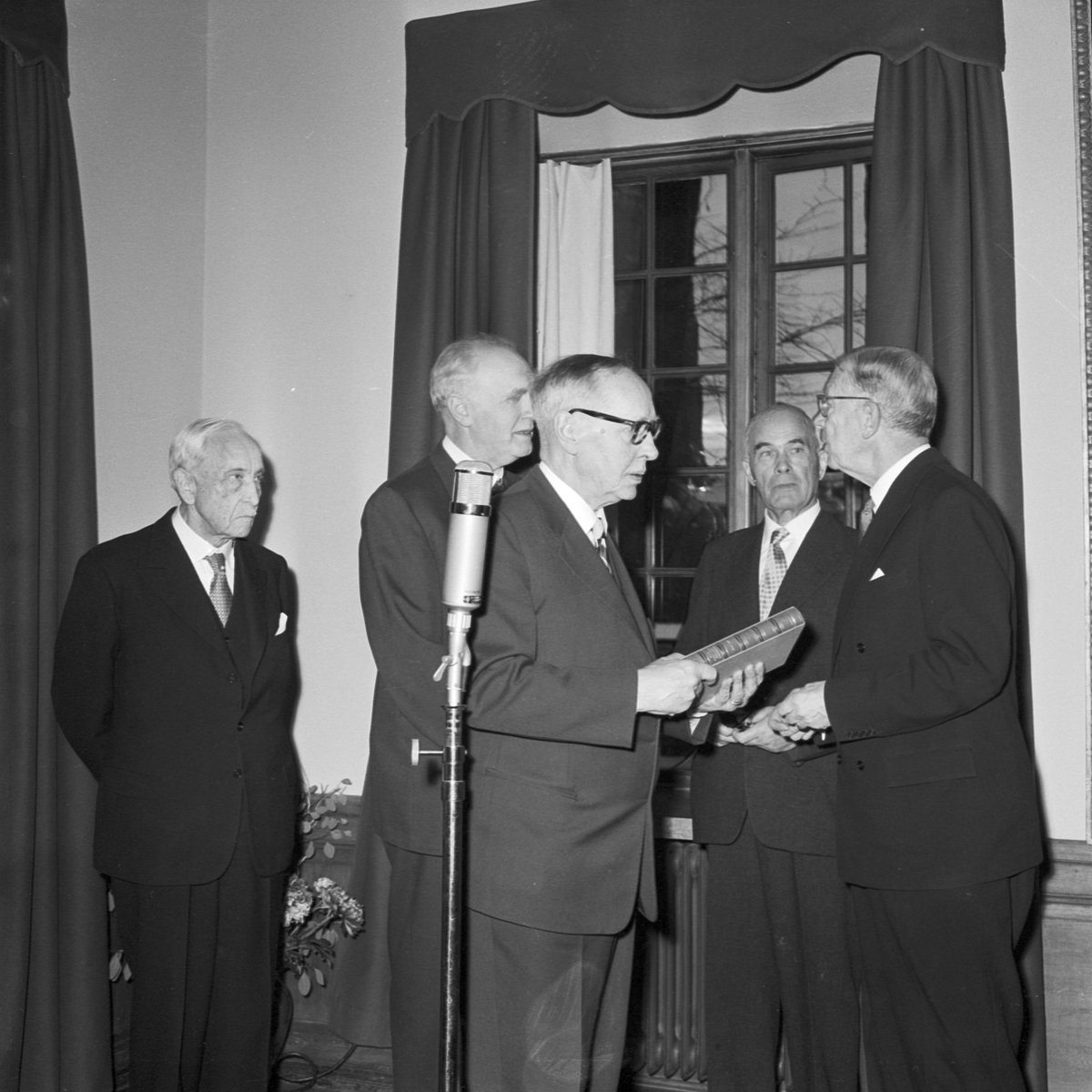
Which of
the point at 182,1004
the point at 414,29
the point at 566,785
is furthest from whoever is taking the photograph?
the point at 414,29

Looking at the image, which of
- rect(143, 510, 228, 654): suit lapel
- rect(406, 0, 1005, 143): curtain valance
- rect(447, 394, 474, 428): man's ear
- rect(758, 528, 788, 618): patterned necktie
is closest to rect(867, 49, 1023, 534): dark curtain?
rect(406, 0, 1005, 143): curtain valance

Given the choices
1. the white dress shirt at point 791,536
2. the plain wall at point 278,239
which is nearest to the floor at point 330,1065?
the plain wall at point 278,239

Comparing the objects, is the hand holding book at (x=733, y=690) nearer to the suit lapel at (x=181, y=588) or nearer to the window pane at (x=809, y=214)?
the suit lapel at (x=181, y=588)

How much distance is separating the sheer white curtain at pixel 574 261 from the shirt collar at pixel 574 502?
1.73 metres

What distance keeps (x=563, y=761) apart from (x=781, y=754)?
103 centimetres

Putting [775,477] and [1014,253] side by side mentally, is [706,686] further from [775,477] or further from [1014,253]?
[1014,253]

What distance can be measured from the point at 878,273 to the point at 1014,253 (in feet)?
1.27

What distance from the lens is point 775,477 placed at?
326 centimetres

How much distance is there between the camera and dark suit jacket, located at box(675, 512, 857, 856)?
9.71ft

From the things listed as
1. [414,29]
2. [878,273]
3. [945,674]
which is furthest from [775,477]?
[414,29]

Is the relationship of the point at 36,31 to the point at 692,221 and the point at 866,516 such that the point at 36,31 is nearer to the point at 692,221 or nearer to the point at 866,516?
the point at 692,221

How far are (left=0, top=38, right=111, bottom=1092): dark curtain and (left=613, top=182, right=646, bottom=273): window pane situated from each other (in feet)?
5.80

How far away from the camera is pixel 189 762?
9.35 ft

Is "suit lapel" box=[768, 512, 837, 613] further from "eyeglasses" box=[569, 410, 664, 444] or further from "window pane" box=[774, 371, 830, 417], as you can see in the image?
"eyeglasses" box=[569, 410, 664, 444]
